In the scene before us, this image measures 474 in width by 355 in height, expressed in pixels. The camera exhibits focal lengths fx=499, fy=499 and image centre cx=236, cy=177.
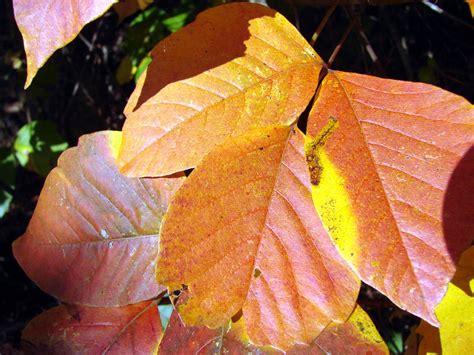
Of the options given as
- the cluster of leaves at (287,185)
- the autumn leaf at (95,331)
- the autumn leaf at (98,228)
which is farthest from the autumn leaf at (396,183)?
the autumn leaf at (95,331)

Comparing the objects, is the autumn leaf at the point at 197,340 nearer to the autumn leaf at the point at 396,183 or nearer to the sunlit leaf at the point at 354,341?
the sunlit leaf at the point at 354,341

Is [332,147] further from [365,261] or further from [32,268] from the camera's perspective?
[32,268]

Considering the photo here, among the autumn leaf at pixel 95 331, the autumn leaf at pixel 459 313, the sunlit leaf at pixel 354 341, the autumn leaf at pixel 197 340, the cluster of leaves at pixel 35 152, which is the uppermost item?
the autumn leaf at pixel 459 313

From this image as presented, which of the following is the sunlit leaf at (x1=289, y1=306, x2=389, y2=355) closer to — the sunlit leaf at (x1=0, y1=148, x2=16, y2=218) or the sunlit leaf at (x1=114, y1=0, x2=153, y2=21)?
the sunlit leaf at (x1=114, y1=0, x2=153, y2=21)

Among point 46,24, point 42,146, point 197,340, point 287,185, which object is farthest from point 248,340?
point 42,146

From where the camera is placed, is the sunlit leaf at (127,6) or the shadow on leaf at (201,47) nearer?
the shadow on leaf at (201,47)

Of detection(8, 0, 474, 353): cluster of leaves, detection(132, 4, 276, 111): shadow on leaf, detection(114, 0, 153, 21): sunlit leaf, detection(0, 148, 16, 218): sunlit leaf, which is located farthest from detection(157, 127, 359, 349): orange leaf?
detection(0, 148, 16, 218): sunlit leaf
